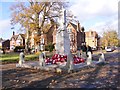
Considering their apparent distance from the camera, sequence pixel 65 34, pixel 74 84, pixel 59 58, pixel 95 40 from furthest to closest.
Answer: pixel 95 40, pixel 65 34, pixel 59 58, pixel 74 84

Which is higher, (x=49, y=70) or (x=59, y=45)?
(x=59, y=45)

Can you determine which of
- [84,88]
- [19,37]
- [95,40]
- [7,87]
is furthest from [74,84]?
[95,40]

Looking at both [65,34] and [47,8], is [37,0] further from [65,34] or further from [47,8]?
[65,34]

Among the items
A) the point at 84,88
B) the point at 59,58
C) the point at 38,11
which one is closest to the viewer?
the point at 84,88

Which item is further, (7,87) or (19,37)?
(19,37)

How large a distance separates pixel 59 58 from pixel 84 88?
8.80 meters

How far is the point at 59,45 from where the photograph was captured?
66.4 feet

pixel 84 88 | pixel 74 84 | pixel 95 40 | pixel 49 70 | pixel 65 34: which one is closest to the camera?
pixel 84 88

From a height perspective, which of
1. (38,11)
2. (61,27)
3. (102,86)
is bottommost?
(102,86)

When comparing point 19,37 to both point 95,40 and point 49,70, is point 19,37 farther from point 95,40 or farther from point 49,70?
point 49,70

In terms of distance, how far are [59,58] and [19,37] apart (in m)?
78.4

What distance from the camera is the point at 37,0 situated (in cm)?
4175

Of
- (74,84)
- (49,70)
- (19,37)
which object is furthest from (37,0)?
(19,37)

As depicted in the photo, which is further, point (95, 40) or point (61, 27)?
point (95, 40)
